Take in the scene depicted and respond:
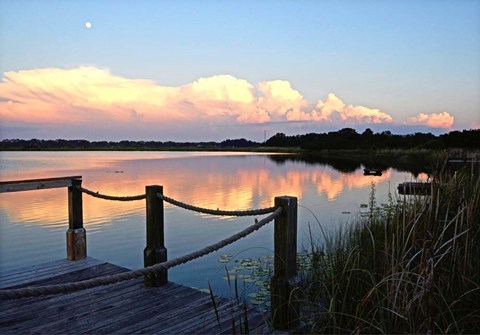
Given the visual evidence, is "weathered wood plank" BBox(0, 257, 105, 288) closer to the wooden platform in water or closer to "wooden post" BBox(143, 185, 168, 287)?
the wooden platform in water

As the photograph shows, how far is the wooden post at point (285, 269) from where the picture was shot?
3.47 metres

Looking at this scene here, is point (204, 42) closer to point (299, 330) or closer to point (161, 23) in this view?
point (161, 23)

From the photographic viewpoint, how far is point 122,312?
3959 mm

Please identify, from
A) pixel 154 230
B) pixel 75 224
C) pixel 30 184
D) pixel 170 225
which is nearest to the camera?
pixel 154 230

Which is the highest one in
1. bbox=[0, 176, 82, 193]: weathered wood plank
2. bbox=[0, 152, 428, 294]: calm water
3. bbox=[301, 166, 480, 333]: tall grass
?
bbox=[0, 176, 82, 193]: weathered wood plank

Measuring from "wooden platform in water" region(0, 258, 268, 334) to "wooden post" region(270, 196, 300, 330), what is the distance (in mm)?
221

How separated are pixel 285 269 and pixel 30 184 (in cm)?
401

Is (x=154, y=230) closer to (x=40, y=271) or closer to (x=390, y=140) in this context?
(x=40, y=271)

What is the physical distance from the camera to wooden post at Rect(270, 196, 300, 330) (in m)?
3.47

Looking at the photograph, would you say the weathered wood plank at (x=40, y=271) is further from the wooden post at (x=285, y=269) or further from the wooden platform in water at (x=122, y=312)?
the wooden post at (x=285, y=269)

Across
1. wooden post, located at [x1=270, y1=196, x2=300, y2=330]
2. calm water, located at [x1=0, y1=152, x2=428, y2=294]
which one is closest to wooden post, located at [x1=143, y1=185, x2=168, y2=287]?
wooden post, located at [x1=270, y1=196, x2=300, y2=330]

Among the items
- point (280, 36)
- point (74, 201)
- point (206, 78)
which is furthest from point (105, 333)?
point (206, 78)

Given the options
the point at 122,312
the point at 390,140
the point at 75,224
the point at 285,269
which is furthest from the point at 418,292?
the point at 390,140

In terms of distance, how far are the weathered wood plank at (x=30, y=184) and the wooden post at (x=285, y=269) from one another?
368 centimetres
